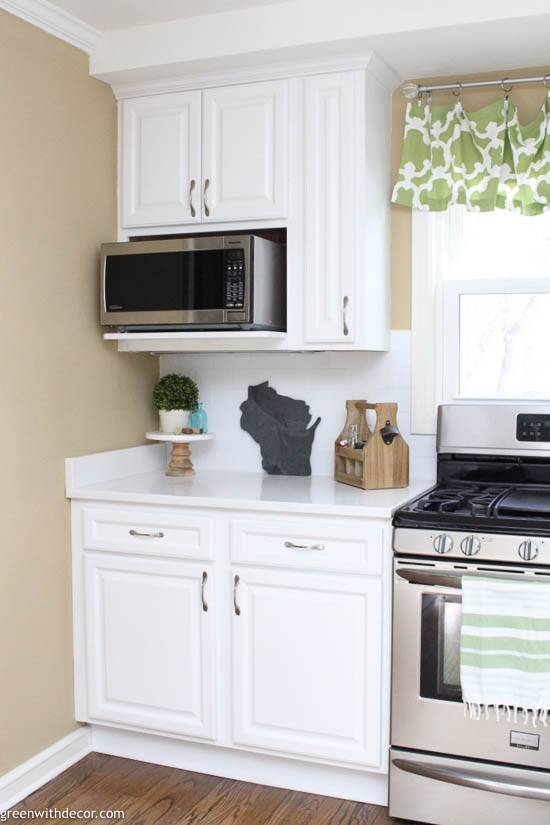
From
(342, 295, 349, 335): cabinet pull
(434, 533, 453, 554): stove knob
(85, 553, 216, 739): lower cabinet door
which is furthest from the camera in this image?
(342, 295, 349, 335): cabinet pull

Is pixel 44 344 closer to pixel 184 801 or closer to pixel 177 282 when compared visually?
pixel 177 282

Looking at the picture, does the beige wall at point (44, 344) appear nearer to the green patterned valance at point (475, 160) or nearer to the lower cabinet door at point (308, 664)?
the lower cabinet door at point (308, 664)

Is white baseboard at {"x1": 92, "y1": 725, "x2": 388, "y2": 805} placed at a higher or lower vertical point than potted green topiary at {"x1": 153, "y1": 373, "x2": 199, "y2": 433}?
lower

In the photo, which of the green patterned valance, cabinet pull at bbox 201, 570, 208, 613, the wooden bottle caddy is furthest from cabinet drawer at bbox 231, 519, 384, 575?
the green patterned valance

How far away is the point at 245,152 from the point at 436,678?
1.74 m

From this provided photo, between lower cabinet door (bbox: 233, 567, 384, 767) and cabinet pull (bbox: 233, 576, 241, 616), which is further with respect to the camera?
cabinet pull (bbox: 233, 576, 241, 616)

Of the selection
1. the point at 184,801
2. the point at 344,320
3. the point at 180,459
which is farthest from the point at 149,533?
the point at 344,320

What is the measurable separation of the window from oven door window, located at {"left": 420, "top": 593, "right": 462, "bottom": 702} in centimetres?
82

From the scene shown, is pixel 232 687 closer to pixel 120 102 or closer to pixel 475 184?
pixel 475 184

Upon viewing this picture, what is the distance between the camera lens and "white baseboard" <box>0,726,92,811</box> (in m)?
2.66

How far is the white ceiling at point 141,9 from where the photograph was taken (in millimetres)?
2736

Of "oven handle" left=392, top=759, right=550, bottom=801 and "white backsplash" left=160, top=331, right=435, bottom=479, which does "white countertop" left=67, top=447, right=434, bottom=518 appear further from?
"oven handle" left=392, top=759, right=550, bottom=801

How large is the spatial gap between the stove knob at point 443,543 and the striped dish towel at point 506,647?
0.33ft

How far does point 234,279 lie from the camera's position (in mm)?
2816
